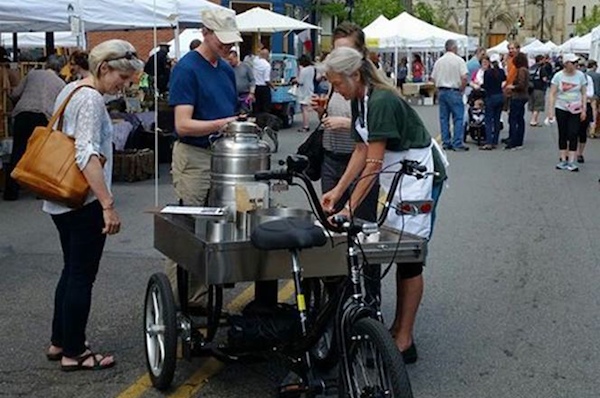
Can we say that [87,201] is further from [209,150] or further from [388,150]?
[388,150]

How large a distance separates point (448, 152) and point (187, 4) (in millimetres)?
5858

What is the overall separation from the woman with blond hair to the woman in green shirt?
115 cm

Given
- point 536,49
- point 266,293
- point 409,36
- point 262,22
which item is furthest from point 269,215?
point 536,49

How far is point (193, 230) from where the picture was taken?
5121mm

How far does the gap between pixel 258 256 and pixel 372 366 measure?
0.85m

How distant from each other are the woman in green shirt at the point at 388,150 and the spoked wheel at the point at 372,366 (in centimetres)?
94

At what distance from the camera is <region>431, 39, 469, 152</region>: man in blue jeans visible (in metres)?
17.6

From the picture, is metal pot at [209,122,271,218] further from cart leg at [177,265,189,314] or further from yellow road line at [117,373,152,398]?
yellow road line at [117,373,152,398]

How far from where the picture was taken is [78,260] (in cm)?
528

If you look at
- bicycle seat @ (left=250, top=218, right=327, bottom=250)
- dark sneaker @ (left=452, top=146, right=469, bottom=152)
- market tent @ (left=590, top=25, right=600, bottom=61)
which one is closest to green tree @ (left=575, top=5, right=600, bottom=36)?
market tent @ (left=590, top=25, right=600, bottom=61)

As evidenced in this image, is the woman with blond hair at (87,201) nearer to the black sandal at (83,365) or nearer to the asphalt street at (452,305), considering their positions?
the black sandal at (83,365)

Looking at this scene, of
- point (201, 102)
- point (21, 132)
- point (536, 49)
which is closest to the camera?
point (201, 102)

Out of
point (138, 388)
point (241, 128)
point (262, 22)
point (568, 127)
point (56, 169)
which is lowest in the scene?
point (138, 388)

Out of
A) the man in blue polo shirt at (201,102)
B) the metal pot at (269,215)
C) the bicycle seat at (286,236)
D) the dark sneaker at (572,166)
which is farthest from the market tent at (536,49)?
the bicycle seat at (286,236)
